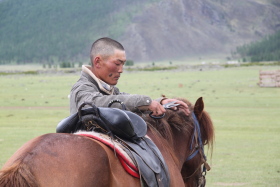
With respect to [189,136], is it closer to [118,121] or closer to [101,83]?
[101,83]

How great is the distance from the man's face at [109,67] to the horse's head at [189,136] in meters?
0.56

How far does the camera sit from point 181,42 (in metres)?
199

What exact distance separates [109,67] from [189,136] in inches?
40.5

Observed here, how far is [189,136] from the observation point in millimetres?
5238

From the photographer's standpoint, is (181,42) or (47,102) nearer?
(47,102)

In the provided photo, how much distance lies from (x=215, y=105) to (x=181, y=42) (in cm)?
17342

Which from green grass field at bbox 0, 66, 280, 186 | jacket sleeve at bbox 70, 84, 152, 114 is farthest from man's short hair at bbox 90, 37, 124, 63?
green grass field at bbox 0, 66, 280, 186

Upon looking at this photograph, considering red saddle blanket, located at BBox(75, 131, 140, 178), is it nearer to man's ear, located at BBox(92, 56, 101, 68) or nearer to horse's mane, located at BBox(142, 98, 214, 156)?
horse's mane, located at BBox(142, 98, 214, 156)

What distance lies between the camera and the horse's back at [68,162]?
130 inches

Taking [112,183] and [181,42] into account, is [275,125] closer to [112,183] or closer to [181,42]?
[112,183]

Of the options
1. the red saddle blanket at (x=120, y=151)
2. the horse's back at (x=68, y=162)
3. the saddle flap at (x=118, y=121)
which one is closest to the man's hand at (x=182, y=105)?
the saddle flap at (x=118, y=121)

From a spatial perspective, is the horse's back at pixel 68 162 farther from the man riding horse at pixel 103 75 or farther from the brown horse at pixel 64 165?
the man riding horse at pixel 103 75

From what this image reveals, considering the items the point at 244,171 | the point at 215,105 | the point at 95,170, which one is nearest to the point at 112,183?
the point at 95,170

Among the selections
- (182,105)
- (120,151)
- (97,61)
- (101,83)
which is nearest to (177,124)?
(182,105)
